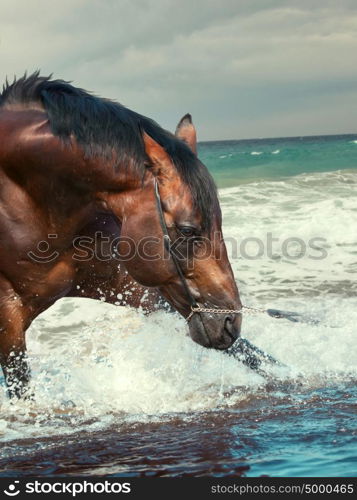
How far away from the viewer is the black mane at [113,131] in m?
3.89

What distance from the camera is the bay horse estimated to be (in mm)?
3906

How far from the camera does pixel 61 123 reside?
4051 millimetres

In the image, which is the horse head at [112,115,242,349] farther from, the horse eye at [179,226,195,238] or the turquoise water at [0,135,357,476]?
the turquoise water at [0,135,357,476]

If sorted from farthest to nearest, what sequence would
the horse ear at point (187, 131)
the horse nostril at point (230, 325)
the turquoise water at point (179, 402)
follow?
the horse ear at point (187, 131) < the horse nostril at point (230, 325) < the turquoise water at point (179, 402)

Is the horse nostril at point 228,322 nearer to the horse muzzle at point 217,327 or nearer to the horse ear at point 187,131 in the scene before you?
the horse muzzle at point 217,327

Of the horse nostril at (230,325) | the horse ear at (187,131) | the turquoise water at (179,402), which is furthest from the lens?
the horse ear at (187,131)

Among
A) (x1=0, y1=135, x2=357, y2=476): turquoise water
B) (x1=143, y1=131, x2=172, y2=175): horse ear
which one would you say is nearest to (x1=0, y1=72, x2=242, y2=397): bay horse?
(x1=143, y1=131, x2=172, y2=175): horse ear

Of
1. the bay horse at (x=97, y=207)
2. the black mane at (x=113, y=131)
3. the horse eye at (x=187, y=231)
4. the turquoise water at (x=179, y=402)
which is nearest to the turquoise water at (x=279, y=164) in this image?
the turquoise water at (x=179, y=402)

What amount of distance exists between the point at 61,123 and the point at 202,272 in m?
1.01

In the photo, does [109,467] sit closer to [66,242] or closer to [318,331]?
[66,242]

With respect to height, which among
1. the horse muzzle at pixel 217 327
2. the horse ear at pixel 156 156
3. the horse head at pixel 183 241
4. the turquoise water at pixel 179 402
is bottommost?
the turquoise water at pixel 179 402

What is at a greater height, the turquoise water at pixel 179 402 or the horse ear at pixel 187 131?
the horse ear at pixel 187 131

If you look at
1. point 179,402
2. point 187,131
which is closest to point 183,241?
point 187,131

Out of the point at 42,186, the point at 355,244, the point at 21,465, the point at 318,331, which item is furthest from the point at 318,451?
the point at 355,244
